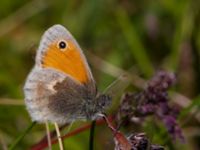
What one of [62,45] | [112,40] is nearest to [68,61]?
[62,45]

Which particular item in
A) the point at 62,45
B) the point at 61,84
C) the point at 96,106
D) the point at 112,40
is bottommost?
the point at 96,106

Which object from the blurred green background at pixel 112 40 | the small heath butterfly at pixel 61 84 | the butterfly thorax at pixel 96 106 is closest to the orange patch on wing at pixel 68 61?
the small heath butterfly at pixel 61 84

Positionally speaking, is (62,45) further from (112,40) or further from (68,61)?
(112,40)

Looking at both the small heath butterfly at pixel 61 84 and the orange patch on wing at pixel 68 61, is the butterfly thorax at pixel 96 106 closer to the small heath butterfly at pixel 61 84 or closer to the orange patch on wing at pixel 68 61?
the small heath butterfly at pixel 61 84

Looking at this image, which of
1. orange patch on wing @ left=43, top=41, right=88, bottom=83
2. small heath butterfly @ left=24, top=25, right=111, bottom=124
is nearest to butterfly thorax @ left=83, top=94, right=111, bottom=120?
small heath butterfly @ left=24, top=25, right=111, bottom=124

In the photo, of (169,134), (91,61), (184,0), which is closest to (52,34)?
(169,134)

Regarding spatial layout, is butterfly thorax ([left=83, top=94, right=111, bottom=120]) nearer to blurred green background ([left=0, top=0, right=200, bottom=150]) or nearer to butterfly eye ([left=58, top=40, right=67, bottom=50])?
butterfly eye ([left=58, top=40, right=67, bottom=50])

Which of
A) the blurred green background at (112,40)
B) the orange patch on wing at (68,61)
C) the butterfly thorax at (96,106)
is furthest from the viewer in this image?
the blurred green background at (112,40)
